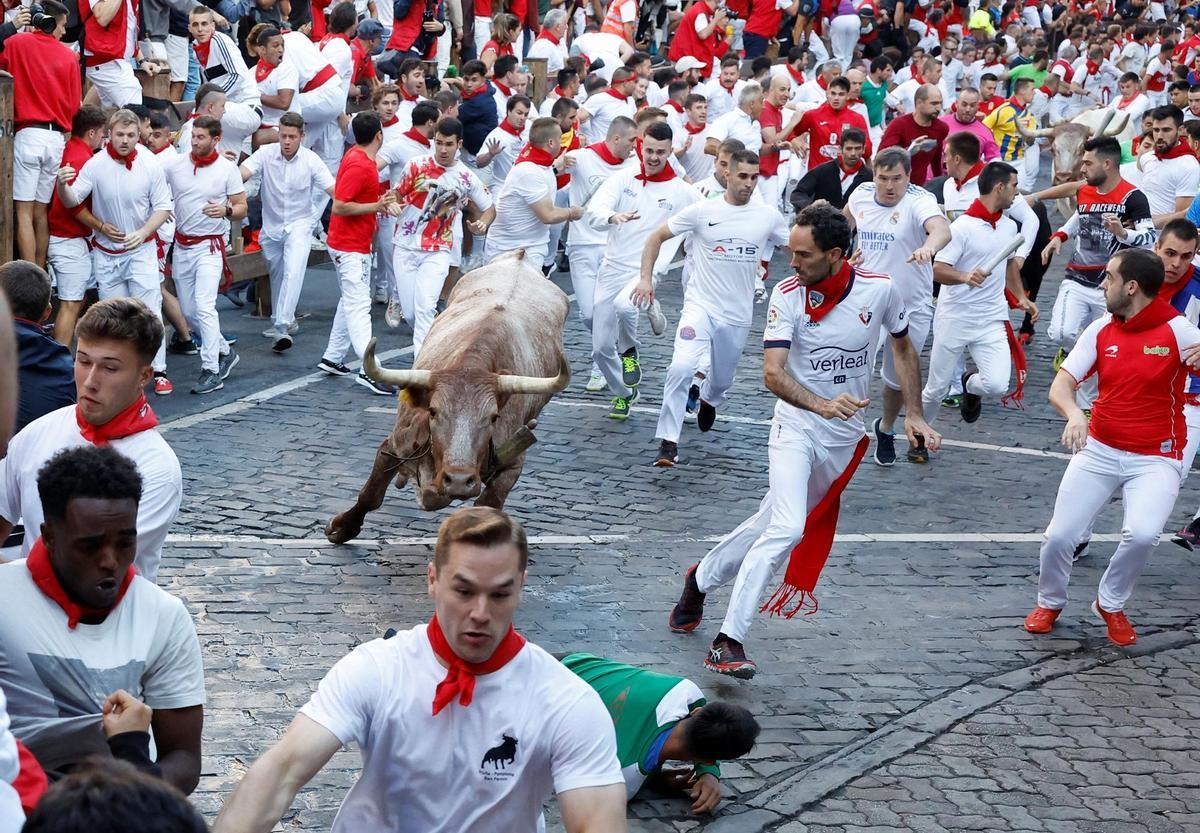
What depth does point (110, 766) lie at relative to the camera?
279 cm

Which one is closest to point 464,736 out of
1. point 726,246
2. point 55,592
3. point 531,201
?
point 55,592

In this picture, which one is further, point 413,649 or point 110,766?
point 413,649

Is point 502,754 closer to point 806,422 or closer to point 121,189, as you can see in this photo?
point 806,422

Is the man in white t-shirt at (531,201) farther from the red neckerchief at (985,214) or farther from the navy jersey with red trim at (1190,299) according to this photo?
the navy jersey with red trim at (1190,299)

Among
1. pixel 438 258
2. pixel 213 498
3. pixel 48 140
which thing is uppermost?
pixel 48 140

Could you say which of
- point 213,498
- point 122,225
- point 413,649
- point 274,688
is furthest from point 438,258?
point 413,649

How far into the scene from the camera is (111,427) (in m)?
5.50

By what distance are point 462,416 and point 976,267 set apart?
5266mm

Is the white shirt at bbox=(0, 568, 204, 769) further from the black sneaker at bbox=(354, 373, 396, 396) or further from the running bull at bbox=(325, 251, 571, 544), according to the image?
the black sneaker at bbox=(354, 373, 396, 396)

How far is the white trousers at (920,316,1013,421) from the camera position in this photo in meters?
13.0

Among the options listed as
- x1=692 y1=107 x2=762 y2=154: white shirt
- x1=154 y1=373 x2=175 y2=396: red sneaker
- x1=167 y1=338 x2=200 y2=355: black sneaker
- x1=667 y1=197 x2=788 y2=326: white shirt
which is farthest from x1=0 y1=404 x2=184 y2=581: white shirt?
x1=692 y1=107 x2=762 y2=154: white shirt

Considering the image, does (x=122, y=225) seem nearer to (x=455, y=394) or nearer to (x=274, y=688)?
(x=455, y=394)

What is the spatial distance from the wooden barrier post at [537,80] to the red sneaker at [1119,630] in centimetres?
1553

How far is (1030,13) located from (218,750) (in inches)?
1382
